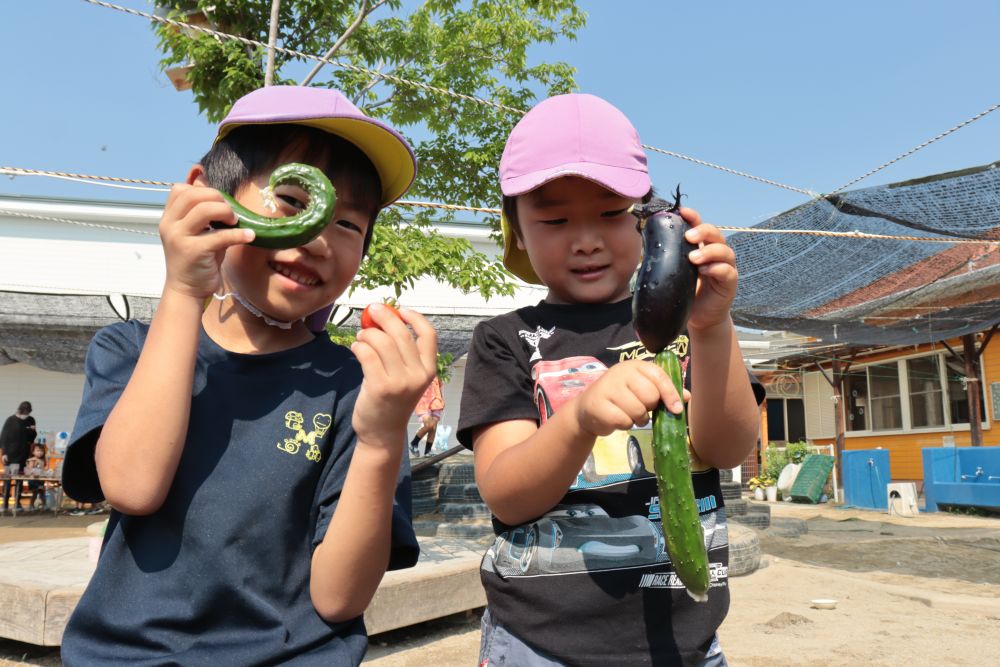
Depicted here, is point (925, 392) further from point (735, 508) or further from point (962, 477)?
point (735, 508)

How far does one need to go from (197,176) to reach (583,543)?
1381 mm

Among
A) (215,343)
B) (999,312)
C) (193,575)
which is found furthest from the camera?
(999,312)

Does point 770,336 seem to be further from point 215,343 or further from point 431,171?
point 215,343

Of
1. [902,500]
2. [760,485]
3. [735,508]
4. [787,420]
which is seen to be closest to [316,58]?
[735,508]

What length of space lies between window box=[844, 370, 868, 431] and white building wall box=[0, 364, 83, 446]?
2309 cm

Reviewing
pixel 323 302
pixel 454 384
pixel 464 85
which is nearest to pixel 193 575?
pixel 323 302

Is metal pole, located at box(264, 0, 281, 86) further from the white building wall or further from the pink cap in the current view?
the white building wall

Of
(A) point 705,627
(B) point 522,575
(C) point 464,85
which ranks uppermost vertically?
(C) point 464,85

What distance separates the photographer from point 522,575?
1862 mm

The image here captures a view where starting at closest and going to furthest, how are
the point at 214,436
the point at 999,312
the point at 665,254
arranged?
the point at 665,254
the point at 214,436
the point at 999,312

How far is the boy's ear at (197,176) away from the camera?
1935mm

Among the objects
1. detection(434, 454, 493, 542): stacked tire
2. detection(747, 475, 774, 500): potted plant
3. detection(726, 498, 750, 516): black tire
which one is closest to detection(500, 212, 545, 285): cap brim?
detection(434, 454, 493, 542): stacked tire

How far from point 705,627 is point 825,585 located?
6.96 m

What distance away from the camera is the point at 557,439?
150cm
